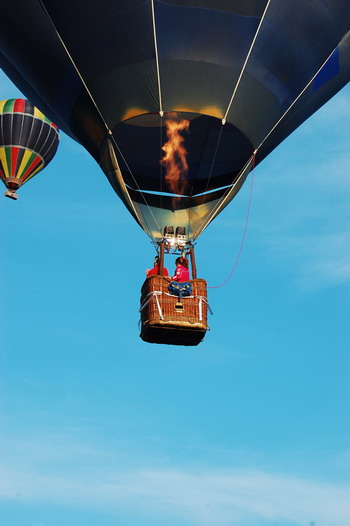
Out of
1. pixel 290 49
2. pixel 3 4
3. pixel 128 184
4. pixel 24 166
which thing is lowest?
pixel 128 184

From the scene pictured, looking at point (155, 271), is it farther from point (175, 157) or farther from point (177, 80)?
point (177, 80)

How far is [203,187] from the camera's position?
11.9 meters

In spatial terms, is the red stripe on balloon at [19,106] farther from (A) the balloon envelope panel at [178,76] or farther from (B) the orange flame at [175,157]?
(B) the orange flame at [175,157]

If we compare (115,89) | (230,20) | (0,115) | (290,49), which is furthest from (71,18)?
(0,115)

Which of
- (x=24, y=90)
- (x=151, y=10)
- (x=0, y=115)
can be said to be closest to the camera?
(x=151, y=10)

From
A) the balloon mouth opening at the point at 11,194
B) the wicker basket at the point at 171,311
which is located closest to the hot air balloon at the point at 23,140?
the balloon mouth opening at the point at 11,194

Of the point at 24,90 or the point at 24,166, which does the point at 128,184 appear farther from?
the point at 24,166

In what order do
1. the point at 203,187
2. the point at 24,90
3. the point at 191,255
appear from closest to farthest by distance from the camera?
1. the point at 191,255
2. the point at 203,187
3. the point at 24,90

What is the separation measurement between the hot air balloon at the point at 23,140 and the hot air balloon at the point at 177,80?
9842 millimetres

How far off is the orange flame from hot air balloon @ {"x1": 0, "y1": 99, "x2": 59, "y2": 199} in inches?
410

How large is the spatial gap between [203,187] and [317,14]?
7.71ft

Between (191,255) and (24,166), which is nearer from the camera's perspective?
(191,255)

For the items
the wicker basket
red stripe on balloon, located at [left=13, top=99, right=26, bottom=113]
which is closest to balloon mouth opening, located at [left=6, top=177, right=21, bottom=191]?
red stripe on balloon, located at [left=13, top=99, right=26, bottom=113]

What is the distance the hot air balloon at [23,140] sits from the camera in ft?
72.4
